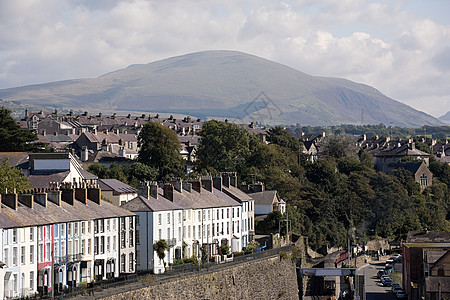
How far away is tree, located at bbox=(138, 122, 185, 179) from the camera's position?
100500 mm

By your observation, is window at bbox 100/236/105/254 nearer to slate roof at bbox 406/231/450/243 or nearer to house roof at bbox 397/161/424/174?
slate roof at bbox 406/231/450/243

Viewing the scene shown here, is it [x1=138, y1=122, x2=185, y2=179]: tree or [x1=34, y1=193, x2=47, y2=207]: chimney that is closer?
[x1=34, y1=193, x2=47, y2=207]: chimney

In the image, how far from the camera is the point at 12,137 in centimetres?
8844

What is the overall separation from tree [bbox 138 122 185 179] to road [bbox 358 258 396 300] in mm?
22832

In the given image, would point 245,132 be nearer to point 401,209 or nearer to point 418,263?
point 401,209

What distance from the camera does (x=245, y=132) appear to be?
363 feet

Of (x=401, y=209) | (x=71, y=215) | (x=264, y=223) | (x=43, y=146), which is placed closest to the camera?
(x=71, y=215)

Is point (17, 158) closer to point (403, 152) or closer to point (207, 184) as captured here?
point (207, 184)

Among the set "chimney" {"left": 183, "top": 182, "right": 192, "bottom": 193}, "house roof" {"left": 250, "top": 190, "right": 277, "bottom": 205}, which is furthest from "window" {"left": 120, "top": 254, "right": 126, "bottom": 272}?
"house roof" {"left": 250, "top": 190, "right": 277, "bottom": 205}

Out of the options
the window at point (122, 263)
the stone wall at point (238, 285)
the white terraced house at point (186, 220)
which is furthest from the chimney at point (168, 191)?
the window at point (122, 263)

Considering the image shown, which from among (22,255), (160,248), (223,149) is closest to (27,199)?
(22,255)

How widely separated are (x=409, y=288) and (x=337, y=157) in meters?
78.8

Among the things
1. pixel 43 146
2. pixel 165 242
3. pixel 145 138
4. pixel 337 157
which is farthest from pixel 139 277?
pixel 337 157

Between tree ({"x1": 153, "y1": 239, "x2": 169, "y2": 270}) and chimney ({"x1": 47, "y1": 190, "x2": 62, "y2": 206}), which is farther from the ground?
chimney ({"x1": 47, "y1": 190, "x2": 62, "y2": 206})
